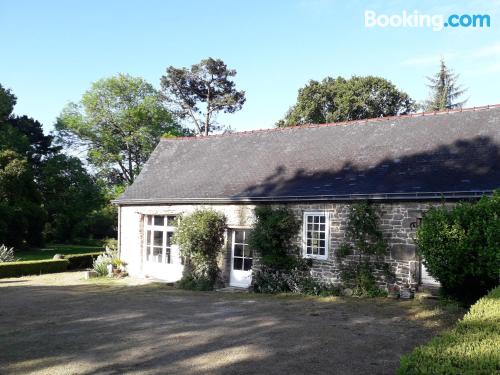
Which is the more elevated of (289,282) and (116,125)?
(116,125)

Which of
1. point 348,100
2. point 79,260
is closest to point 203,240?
point 79,260

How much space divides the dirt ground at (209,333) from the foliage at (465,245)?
31.3 inches

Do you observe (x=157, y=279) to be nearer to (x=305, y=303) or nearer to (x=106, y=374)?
(x=305, y=303)

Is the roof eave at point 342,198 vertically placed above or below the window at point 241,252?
above

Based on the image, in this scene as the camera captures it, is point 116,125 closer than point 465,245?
No

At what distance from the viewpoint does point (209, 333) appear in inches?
346

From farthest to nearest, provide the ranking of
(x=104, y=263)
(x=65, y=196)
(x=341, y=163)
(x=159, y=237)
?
(x=65, y=196) < (x=104, y=263) < (x=159, y=237) < (x=341, y=163)

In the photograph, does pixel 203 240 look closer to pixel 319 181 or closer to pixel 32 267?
pixel 319 181

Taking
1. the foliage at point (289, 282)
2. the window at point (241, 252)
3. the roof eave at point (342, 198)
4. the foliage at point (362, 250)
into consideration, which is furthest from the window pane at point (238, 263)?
the foliage at point (362, 250)

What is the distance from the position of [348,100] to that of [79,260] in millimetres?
24593

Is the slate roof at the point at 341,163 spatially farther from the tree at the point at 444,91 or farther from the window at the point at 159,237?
the tree at the point at 444,91

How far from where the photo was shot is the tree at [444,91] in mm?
45500

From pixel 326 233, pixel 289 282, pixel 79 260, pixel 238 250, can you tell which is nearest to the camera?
pixel 326 233

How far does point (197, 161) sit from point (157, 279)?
4797 mm
